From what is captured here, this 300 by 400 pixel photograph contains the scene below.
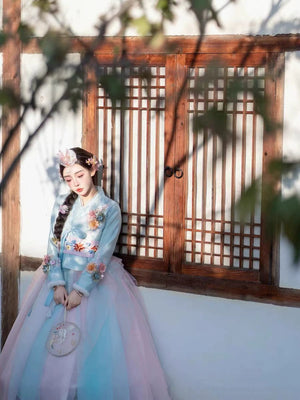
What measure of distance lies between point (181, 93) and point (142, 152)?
49 centimetres

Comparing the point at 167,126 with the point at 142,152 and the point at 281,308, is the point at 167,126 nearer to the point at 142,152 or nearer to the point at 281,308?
the point at 142,152

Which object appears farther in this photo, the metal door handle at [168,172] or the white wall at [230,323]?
the metal door handle at [168,172]

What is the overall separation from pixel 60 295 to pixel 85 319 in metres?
0.23

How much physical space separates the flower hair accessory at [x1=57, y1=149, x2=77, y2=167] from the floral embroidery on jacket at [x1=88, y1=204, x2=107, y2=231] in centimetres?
34

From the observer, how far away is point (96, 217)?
4.88 metres

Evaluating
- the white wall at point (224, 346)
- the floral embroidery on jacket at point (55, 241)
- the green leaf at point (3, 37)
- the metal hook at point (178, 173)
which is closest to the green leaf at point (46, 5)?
the green leaf at point (3, 37)

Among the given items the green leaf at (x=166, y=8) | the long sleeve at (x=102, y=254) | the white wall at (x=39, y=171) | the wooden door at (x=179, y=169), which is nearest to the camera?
the green leaf at (x=166, y=8)

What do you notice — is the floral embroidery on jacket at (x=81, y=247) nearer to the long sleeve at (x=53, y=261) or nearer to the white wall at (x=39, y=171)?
the long sleeve at (x=53, y=261)

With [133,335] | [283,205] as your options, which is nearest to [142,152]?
[133,335]

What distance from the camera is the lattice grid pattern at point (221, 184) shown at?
4.63 m

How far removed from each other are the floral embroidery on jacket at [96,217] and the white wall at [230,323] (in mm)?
589

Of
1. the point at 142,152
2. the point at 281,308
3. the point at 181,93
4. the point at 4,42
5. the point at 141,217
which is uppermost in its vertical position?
the point at 4,42

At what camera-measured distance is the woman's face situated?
15.9ft

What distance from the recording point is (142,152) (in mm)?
5043
